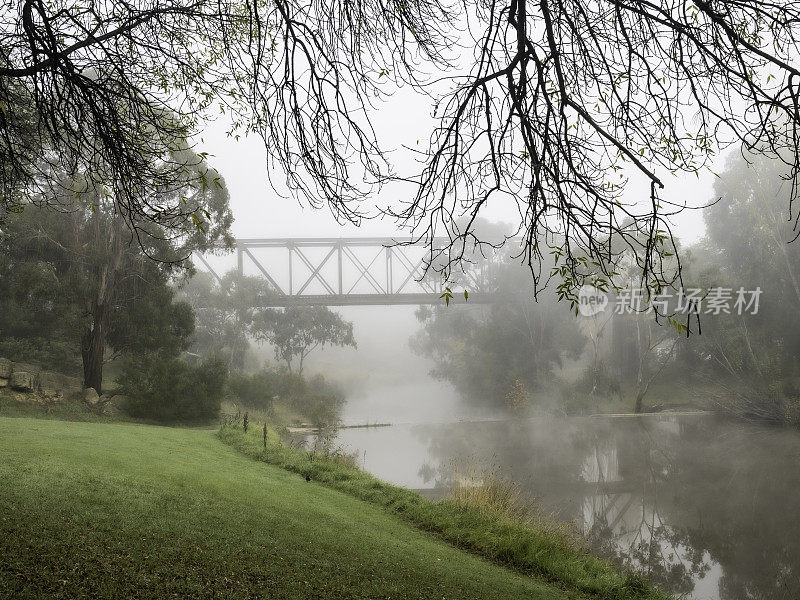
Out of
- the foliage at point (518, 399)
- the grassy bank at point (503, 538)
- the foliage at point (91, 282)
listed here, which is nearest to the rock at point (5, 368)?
the foliage at point (91, 282)

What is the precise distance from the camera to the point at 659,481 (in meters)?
11.5

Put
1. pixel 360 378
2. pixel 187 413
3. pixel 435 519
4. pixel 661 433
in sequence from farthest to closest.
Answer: pixel 360 378 → pixel 661 433 → pixel 187 413 → pixel 435 519

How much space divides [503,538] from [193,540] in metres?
3.46

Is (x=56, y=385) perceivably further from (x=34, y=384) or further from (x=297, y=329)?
(x=297, y=329)

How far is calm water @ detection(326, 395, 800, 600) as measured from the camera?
7285 millimetres

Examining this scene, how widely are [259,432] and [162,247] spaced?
570 cm

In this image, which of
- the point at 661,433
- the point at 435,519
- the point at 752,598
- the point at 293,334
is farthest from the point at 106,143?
the point at 293,334

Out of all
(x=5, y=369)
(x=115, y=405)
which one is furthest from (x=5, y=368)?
(x=115, y=405)

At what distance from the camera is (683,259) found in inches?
848

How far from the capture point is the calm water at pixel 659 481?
7.29 meters

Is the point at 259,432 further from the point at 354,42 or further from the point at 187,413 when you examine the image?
the point at 354,42

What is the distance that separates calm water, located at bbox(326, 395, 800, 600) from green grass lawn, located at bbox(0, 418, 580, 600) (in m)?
3.24

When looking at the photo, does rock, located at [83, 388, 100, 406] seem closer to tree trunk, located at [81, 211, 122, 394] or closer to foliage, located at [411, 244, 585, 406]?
tree trunk, located at [81, 211, 122, 394]

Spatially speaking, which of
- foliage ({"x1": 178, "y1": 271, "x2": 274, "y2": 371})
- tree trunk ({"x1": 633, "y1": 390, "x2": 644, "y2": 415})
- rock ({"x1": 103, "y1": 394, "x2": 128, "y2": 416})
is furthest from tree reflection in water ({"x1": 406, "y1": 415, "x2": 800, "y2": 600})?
foliage ({"x1": 178, "y1": 271, "x2": 274, "y2": 371})
